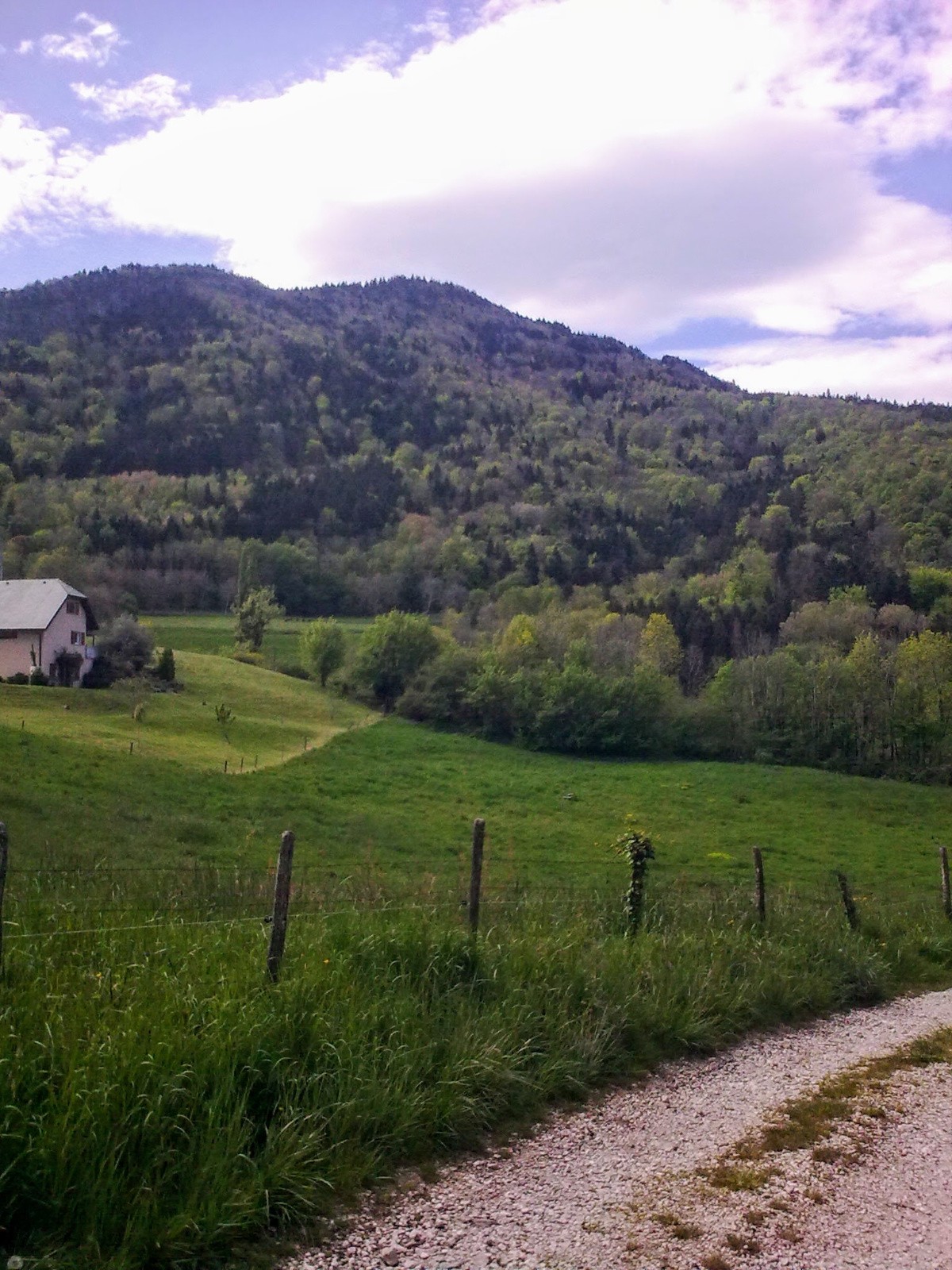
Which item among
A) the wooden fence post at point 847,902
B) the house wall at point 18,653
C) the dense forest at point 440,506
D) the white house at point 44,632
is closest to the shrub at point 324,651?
the white house at point 44,632

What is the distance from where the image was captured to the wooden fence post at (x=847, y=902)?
1250 cm

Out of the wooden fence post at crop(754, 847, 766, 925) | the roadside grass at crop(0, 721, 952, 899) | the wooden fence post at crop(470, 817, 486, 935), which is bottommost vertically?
the roadside grass at crop(0, 721, 952, 899)

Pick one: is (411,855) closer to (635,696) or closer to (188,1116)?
(188,1116)

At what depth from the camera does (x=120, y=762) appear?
35.5 m

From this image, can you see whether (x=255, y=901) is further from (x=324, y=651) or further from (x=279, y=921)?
(x=324, y=651)

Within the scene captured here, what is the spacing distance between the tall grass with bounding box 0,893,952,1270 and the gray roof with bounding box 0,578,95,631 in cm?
5508

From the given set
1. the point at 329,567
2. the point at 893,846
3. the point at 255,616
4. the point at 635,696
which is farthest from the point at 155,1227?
the point at 329,567

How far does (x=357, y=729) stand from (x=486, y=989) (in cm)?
5384

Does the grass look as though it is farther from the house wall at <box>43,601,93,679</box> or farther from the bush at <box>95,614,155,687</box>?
the bush at <box>95,614,155,687</box>

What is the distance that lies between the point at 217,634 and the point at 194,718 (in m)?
39.5

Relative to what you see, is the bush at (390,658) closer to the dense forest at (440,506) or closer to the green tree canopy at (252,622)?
the green tree canopy at (252,622)

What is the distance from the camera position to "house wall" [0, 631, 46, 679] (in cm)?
5700

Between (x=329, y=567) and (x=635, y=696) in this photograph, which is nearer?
(x=635, y=696)

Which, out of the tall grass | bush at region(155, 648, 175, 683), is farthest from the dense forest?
the tall grass
